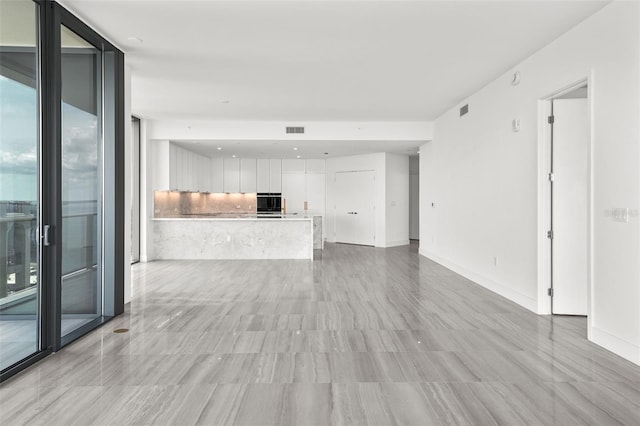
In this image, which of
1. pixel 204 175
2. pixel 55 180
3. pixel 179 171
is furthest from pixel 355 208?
pixel 55 180

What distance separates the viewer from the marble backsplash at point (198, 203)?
8430 millimetres

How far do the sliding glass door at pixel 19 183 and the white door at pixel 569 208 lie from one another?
4.92m

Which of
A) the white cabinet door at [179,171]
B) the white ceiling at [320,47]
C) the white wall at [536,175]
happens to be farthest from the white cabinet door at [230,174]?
the white wall at [536,175]

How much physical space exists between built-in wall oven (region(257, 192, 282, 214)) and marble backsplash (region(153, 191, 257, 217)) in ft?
0.64

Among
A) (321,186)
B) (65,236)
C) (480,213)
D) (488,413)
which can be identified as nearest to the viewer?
(488,413)

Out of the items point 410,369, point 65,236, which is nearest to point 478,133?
point 410,369

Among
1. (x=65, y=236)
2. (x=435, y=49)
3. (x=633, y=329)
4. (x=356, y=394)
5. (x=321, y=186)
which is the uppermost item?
(x=435, y=49)

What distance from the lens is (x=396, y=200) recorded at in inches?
421

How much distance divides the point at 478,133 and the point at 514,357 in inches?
150

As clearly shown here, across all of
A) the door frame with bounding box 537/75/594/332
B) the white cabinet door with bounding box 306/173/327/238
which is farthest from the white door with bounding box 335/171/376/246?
the door frame with bounding box 537/75/594/332

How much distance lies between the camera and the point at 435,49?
14.1 feet

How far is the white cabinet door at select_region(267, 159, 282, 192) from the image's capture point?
11.4 meters

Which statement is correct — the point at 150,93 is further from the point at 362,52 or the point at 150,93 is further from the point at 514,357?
the point at 514,357

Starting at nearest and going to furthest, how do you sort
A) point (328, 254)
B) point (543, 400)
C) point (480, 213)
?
1. point (543, 400)
2. point (480, 213)
3. point (328, 254)
